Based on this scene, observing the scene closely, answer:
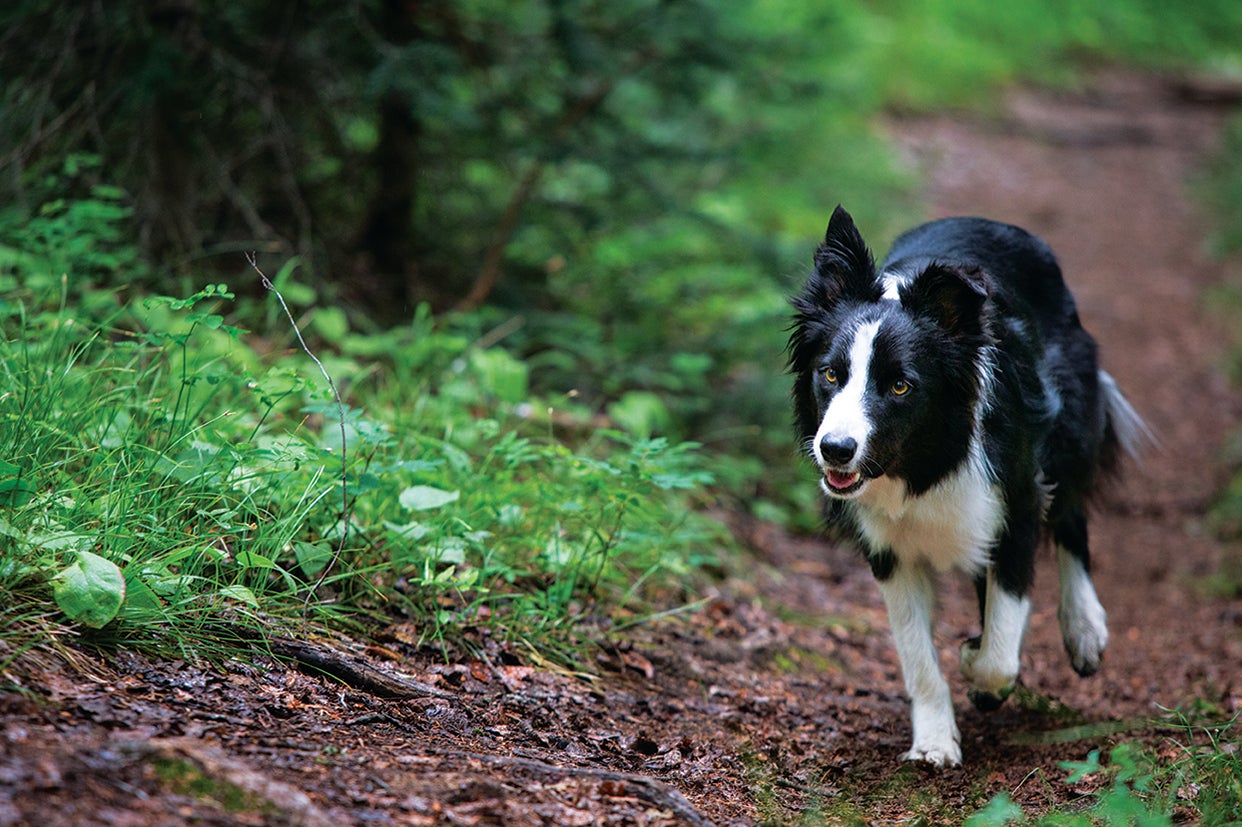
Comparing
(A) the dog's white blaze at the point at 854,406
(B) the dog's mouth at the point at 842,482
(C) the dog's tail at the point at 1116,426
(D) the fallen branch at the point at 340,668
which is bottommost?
(C) the dog's tail at the point at 1116,426

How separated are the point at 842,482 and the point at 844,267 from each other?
798 mm

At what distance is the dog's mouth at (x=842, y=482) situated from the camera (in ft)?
11.5

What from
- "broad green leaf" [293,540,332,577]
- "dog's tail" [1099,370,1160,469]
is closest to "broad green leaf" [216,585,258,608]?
"broad green leaf" [293,540,332,577]

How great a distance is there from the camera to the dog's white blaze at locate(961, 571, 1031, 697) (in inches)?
153

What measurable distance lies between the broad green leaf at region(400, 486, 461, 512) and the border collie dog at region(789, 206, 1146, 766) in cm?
128

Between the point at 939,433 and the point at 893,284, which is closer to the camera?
the point at 939,433

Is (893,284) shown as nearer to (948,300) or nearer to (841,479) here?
(948,300)

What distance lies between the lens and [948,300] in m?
3.66

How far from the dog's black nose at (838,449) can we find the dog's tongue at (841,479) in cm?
9

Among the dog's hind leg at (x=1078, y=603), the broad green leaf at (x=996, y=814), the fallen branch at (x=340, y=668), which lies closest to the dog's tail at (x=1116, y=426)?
the dog's hind leg at (x=1078, y=603)

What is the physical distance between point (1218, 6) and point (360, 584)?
22449mm

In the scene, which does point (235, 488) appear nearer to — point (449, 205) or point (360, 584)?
point (360, 584)

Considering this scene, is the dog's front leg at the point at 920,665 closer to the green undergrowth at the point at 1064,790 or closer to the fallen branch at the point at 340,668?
the green undergrowth at the point at 1064,790

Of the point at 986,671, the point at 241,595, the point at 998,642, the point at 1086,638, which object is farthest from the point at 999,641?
the point at 241,595
